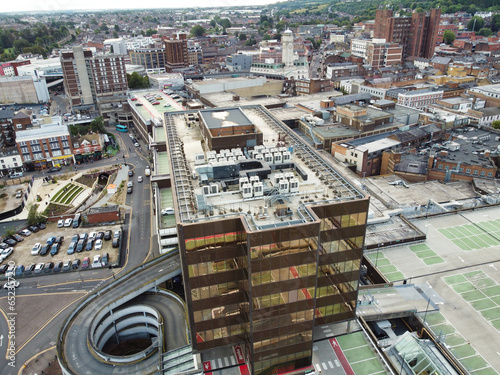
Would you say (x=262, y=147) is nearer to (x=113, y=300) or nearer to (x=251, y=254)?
(x=251, y=254)

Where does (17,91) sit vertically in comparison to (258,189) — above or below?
below

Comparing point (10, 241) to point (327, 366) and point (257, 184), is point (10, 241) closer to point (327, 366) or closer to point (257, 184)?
point (257, 184)

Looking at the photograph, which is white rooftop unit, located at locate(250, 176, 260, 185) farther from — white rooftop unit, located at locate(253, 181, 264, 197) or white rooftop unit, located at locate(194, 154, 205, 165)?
white rooftop unit, located at locate(194, 154, 205, 165)

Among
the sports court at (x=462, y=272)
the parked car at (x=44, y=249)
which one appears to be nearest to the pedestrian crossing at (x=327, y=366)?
the sports court at (x=462, y=272)

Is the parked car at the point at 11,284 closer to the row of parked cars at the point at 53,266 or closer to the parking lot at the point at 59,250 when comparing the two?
the row of parked cars at the point at 53,266

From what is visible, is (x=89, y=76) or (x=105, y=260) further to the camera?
(x=89, y=76)

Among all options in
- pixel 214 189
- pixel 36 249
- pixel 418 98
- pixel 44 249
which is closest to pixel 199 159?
pixel 214 189

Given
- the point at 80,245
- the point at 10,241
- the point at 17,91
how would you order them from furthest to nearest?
1. the point at 17,91
2. the point at 10,241
3. the point at 80,245
